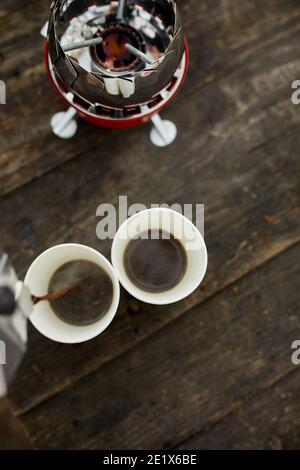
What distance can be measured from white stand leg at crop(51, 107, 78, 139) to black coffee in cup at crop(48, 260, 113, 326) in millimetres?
226

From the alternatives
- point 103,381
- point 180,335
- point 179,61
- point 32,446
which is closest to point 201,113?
point 179,61

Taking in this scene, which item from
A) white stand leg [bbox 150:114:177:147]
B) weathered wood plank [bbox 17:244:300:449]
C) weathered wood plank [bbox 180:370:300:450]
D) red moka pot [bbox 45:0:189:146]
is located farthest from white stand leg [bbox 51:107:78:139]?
weathered wood plank [bbox 180:370:300:450]

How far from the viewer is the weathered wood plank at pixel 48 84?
89 cm

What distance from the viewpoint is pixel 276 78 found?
92 cm

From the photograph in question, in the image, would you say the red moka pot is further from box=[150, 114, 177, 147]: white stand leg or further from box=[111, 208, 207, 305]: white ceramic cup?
box=[111, 208, 207, 305]: white ceramic cup

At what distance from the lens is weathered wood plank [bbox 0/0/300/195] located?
2.93 ft

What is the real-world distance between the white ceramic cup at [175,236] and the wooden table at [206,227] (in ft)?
0.24

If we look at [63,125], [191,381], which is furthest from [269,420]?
[63,125]

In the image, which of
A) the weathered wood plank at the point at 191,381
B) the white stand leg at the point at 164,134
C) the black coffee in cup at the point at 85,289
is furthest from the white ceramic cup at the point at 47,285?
the white stand leg at the point at 164,134

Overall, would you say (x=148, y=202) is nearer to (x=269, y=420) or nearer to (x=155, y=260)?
(x=155, y=260)

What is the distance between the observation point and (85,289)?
855mm

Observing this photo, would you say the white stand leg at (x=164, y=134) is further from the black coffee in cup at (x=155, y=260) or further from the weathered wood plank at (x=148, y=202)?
the black coffee in cup at (x=155, y=260)

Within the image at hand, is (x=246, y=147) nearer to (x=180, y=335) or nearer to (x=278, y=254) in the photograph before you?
(x=278, y=254)

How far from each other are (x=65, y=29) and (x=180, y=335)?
54 centimetres
